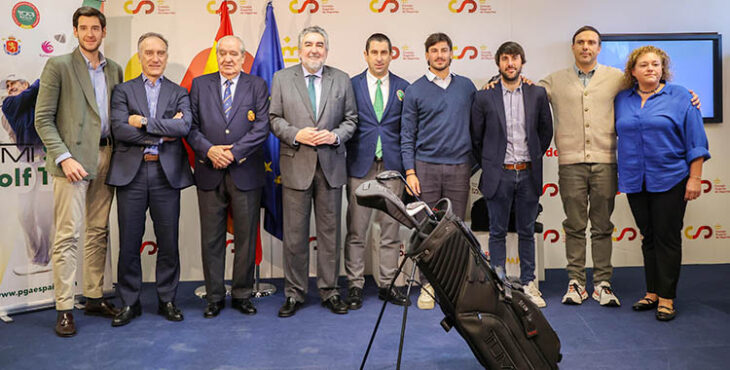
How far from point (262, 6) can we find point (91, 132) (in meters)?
1.89

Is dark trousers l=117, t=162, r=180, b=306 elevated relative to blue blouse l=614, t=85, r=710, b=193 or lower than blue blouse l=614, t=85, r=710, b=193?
lower

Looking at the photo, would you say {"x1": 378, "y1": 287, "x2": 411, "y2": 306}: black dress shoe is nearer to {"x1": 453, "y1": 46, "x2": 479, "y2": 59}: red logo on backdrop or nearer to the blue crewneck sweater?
the blue crewneck sweater

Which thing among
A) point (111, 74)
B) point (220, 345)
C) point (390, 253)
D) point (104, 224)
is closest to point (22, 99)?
point (111, 74)

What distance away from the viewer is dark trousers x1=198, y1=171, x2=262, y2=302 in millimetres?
3908

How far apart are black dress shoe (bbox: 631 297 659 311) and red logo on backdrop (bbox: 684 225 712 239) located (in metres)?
1.65

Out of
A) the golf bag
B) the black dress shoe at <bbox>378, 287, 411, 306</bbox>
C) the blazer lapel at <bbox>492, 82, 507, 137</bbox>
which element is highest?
the blazer lapel at <bbox>492, 82, 507, 137</bbox>

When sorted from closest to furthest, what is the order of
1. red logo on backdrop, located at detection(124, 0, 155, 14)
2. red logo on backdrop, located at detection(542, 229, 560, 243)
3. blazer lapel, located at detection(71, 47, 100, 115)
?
blazer lapel, located at detection(71, 47, 100, 115) → red logo on backdrop, located at detection(124, 0, 155, 14) → red logo on backdrop, located at detection(542, 229, 560, 243)

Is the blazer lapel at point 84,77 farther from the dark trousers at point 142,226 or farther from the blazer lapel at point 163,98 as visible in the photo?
the dark trousers at point 142,226

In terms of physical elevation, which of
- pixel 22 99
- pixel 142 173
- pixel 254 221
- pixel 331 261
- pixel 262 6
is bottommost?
pixel 331 261

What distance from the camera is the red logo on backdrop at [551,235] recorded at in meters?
5.18

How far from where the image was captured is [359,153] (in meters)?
4.10

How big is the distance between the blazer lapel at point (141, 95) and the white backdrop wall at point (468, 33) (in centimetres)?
111

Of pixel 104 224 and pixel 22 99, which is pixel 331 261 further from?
pixel 22 99

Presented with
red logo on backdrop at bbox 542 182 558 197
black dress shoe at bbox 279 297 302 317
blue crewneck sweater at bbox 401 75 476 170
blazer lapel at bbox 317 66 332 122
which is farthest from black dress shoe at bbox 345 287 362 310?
red logo on backdrop at bbox 542 182 558 197
